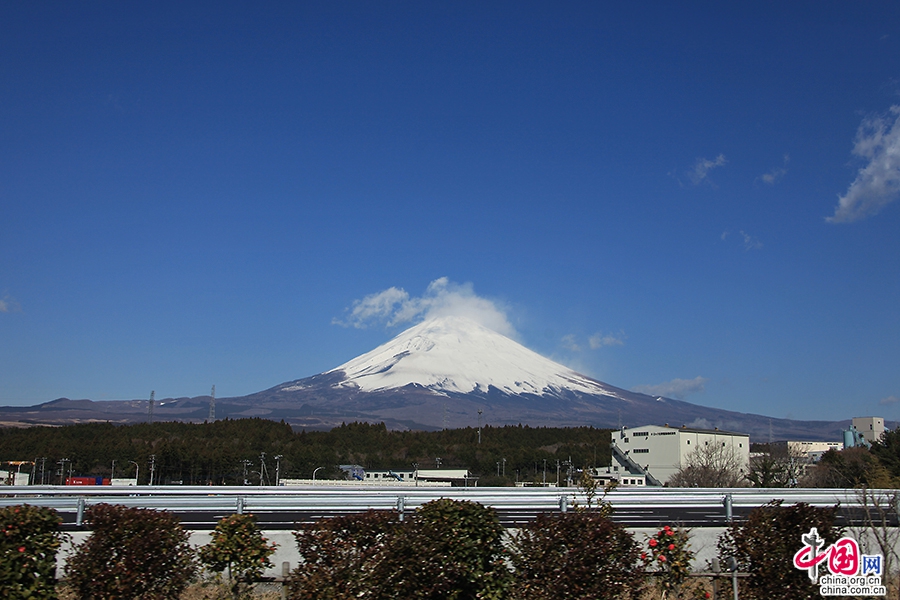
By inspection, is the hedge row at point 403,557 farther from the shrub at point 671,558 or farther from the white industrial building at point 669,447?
the white industrial building at point 669,447

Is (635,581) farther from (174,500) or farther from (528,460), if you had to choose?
(528,460)

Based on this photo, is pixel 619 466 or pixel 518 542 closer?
pixel 518 542

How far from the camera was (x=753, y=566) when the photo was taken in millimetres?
11531

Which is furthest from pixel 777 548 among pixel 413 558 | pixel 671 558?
pixel 413 558

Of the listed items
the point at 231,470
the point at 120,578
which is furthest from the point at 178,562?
the point at 231,470

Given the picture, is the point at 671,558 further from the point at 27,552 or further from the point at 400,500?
the point at 27,552

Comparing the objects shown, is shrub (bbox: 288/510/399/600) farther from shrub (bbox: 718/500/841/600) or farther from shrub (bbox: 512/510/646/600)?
shrub (bbox: 718/500/841/600)

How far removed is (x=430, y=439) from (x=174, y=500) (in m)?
132

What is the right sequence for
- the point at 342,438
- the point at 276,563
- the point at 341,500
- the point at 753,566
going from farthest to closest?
1. the point at 342,438
2. the point at 341,500
3. the point at 276,563
4. the point at 753,566

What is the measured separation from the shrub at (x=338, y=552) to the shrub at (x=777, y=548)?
570 centimetres

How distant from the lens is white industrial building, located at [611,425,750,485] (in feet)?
315

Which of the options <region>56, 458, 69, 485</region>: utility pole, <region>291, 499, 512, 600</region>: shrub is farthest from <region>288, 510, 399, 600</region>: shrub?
<region>56, 458, 69, 485</region>: utility pole

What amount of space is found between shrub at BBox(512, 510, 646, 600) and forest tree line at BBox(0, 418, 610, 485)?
7455 cm

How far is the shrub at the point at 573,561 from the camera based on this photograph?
10508 mm
